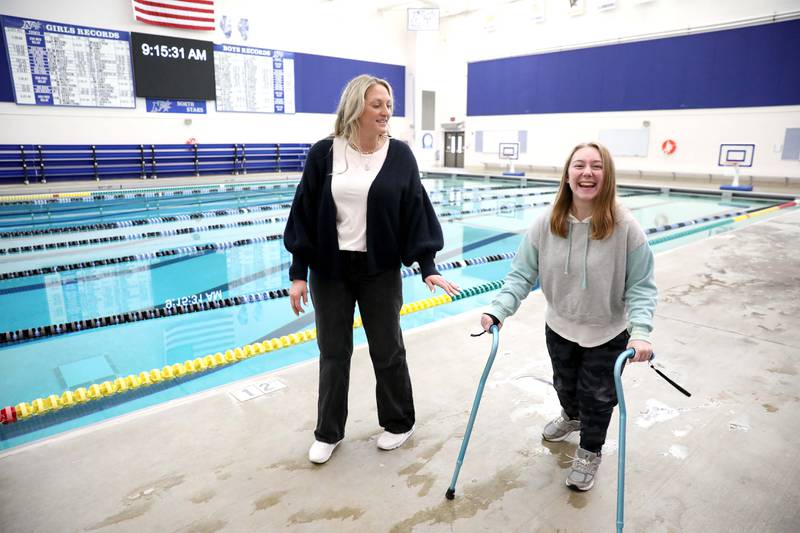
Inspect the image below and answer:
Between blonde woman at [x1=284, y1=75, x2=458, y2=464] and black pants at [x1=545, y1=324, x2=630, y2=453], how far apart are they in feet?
1.64

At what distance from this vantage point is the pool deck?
1697 mm

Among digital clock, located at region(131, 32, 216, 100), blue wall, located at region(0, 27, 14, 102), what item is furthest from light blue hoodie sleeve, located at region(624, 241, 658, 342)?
digital clock, located at region(131, 32, 216, 100)

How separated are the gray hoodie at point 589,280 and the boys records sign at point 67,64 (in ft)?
46.4

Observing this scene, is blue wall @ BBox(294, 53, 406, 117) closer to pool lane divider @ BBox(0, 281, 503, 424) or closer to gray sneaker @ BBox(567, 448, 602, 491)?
pool lane divider @ BBox(0, 281, 503, 424)

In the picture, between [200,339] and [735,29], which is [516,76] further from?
[200,339]

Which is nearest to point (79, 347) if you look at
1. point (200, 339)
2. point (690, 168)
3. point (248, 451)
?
point (200, 339)

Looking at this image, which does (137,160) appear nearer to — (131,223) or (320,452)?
(131,223)

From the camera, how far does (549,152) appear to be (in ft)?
58.2

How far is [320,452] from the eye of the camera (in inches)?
78.4

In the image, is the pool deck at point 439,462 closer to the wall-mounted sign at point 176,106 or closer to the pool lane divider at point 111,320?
the pool lane divider at point 111,320

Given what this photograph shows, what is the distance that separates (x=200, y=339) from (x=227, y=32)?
44.3 ft

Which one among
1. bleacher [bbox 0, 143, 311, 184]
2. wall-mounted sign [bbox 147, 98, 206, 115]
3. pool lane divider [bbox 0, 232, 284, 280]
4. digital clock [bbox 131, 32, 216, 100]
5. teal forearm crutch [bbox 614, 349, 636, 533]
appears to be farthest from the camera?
wall-mounted sign [bbox 147, 98, 206, 115]

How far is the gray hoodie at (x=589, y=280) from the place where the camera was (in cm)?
174

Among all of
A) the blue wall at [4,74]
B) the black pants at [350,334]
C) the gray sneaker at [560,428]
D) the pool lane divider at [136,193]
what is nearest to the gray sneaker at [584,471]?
the gray sneaker at [560,428]
